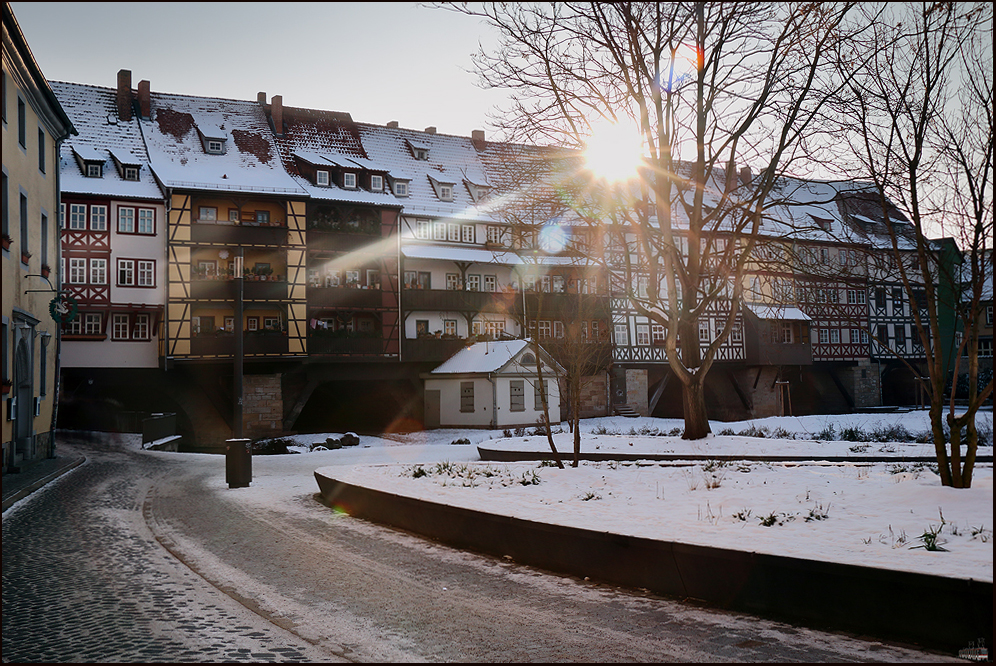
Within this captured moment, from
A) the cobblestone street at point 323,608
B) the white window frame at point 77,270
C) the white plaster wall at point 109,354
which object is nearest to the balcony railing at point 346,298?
Answer: the white plaster wall at point 109,354

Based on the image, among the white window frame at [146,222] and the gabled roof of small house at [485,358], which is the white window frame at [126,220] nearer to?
the white window frame at [146,222]

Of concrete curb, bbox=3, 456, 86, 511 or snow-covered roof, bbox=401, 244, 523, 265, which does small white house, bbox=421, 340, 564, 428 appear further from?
concrete curb, bbox=3, 456, 86, 511

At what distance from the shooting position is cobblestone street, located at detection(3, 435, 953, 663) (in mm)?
5082

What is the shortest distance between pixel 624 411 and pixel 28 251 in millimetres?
27307

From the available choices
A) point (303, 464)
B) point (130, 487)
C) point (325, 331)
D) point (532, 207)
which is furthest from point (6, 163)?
point (325, 331)

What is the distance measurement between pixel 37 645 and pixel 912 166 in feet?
28.8

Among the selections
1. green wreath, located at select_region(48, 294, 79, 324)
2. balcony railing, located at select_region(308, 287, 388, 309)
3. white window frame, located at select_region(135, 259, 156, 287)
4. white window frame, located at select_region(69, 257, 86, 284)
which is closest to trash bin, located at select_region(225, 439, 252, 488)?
green wreath, located at select_region(48, 294, 79, 324)

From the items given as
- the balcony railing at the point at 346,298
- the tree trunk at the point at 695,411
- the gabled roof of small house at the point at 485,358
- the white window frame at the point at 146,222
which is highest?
the white window frame at the point at 146,222

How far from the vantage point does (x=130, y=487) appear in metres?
A: 15.9

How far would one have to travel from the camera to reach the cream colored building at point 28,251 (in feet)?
58.1

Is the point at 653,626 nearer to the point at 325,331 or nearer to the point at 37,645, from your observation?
the point at 37,645

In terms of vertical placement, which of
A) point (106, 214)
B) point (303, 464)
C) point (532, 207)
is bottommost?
point (303, 464)

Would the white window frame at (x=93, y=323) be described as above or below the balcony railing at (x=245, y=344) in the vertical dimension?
above

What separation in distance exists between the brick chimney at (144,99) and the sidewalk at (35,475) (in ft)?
61.5
